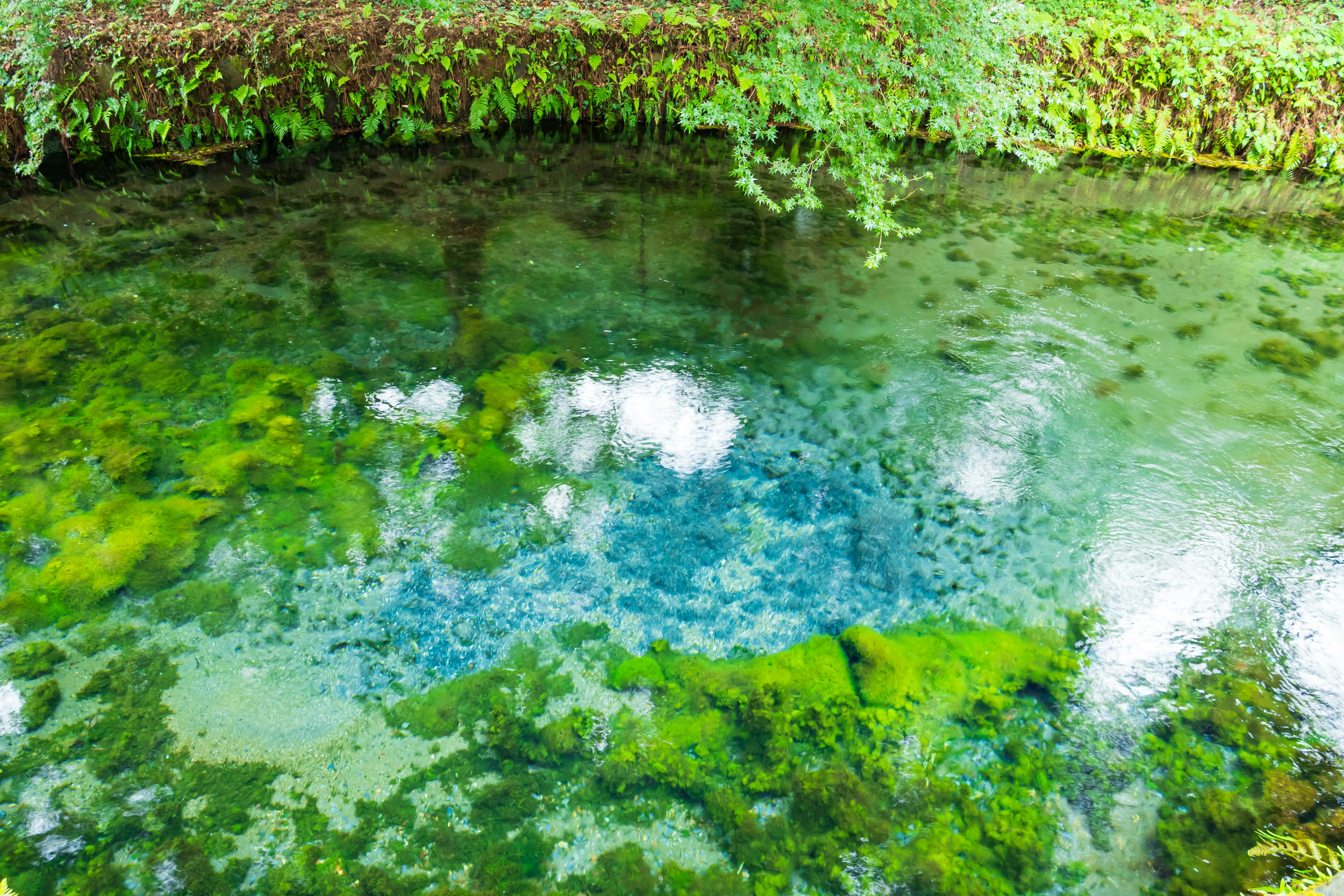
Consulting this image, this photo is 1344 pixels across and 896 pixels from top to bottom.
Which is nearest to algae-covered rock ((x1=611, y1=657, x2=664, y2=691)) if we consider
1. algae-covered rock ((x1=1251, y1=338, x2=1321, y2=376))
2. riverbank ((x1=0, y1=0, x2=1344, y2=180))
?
algae-covered rock ((x1=1251, y1=338, x2=1321, y2=376))

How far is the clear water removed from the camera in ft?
7.50

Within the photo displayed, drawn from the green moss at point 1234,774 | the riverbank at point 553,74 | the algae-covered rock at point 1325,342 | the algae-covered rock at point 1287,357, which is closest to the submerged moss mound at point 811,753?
the green moss at point 1234,774

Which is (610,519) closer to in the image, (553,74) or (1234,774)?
(1234,774)

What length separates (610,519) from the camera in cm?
346

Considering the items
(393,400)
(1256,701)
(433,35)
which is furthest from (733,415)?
(433,35)

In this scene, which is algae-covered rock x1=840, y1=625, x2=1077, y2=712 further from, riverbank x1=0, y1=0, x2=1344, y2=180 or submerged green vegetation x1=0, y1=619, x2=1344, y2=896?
riverbank x1=0, y1=0, x2=1344, y2=180

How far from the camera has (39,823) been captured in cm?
219

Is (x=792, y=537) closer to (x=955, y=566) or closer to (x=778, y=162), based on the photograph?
(x=955, y=566)

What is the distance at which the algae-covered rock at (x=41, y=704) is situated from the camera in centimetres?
248

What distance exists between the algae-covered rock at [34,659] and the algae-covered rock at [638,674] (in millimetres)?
2127

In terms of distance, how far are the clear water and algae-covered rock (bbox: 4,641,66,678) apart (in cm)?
3

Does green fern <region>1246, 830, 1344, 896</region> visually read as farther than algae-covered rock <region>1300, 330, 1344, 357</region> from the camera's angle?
No

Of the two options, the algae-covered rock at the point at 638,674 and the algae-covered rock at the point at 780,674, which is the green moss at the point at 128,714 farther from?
the algae-covered rock at the point at 780,674

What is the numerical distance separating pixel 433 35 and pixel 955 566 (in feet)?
27.8
